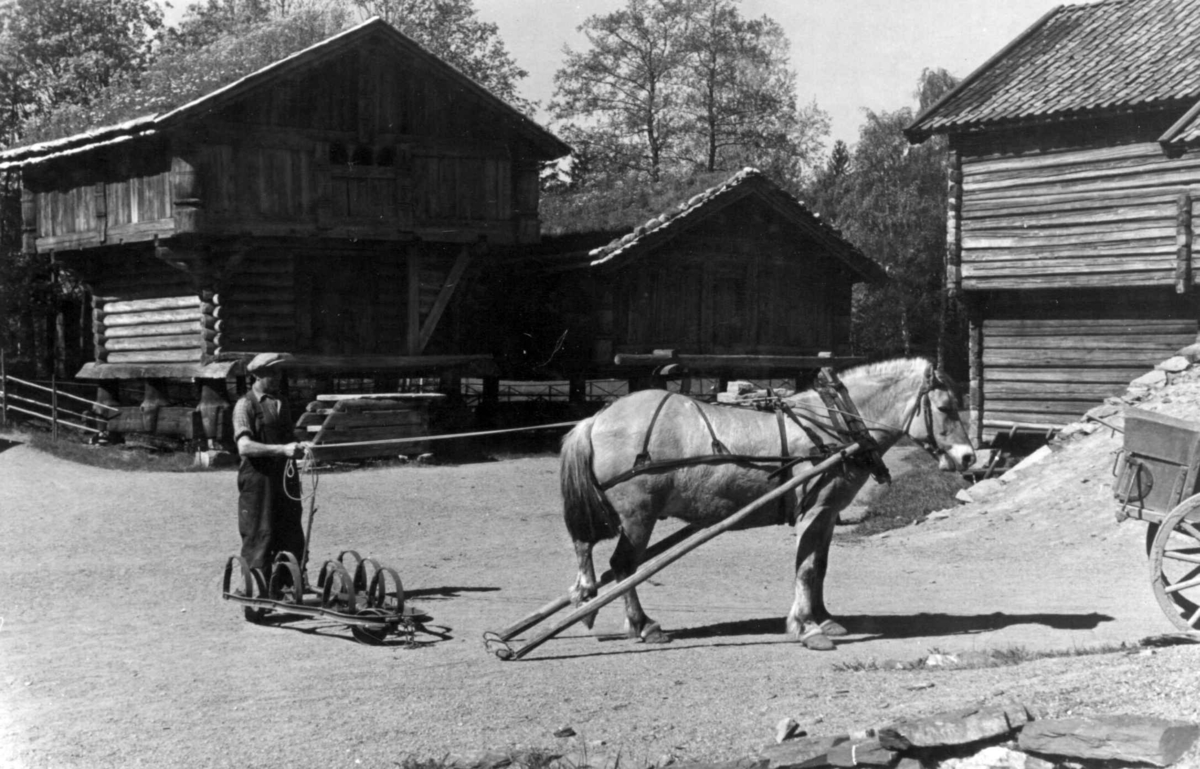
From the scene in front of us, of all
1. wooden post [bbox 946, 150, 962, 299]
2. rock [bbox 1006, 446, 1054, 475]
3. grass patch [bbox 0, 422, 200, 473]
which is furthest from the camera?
wooden post [bbox 946, 150, 962, 299]

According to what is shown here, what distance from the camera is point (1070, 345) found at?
22562 mm

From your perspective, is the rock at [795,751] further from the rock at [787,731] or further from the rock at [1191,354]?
the rock at [1191,354]

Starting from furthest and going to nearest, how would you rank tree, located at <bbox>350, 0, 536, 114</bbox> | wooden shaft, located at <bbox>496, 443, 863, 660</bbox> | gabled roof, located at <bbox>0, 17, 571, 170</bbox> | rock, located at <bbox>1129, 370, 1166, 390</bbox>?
tree, located at <bbox>350, 0, 536, 114</bbox> < gabled roof, located at <bbox>0, 17, 571, 170</bbox> < rock, located at <bbox>1129, 370, 1166, 390</bbox> < wooden shaft, located at <bbox>496, 443, 863, 660</bbox>

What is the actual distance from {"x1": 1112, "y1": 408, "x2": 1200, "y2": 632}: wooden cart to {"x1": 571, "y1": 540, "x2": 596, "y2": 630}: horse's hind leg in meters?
3.55

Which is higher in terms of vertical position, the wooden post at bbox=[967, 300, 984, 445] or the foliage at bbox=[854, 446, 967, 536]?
the wooden post at bbox=[967, 300, 984, 445]

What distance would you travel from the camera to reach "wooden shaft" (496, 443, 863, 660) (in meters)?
8.52

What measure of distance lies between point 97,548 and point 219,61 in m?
22.4

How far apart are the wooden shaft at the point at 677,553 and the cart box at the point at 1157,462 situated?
68.6 inches

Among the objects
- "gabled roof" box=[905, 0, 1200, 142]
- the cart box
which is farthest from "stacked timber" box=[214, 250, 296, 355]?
the cart box

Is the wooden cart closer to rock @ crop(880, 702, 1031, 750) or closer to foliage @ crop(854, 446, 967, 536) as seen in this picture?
rock @ crop(880, 702, 1031, 750)

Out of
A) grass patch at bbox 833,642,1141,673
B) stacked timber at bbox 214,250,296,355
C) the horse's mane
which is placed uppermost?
stacked timber at bbox 214,250,296,355

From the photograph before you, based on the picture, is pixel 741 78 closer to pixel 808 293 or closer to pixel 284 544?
pixel 808 293

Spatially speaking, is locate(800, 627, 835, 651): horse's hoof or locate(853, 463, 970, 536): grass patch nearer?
locate(800, 627, 835, 651): horse's hoof

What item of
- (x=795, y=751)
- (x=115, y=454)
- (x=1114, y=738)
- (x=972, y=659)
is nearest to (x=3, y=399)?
(x=115, y=454)
